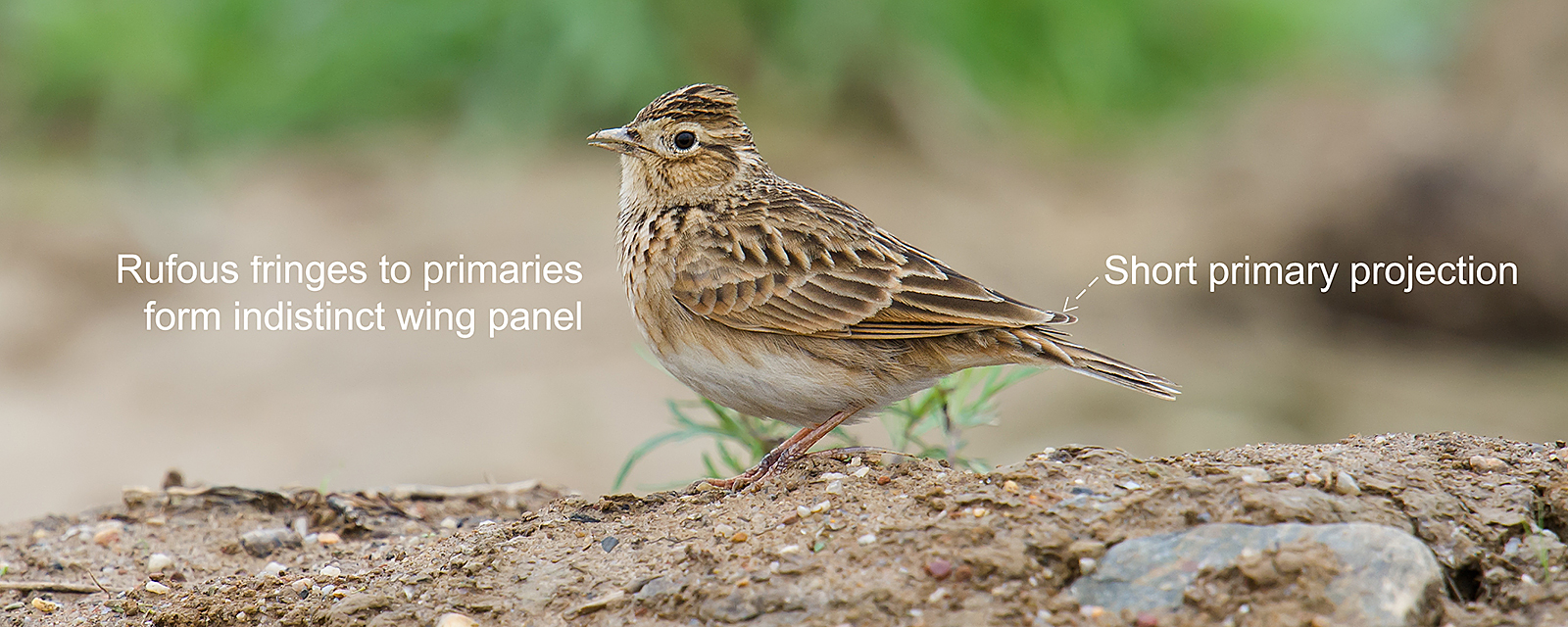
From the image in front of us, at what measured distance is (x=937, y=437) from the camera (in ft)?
27.5

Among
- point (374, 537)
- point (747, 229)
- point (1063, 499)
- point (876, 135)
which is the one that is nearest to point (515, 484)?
point (374, 537)

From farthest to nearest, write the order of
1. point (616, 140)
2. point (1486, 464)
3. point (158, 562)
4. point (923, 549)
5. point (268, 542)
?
point (616, 140)
point (268, 542)
point (158, 562)
point (1486, 464)
point (923, 549)

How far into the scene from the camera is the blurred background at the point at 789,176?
9.11 m

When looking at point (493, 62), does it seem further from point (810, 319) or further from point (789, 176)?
point (810, 319)

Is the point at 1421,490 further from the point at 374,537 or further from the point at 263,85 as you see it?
the point at 263,85

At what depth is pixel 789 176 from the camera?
33.1 feet

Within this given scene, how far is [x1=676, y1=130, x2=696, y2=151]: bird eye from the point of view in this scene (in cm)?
495

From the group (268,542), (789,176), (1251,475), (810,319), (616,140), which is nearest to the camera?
(1251,475)

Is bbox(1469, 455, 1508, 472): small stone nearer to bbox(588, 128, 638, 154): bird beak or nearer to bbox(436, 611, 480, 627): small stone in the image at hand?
bbox(436, 611, 480, 627): small stone

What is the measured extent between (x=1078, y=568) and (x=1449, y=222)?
8555mm

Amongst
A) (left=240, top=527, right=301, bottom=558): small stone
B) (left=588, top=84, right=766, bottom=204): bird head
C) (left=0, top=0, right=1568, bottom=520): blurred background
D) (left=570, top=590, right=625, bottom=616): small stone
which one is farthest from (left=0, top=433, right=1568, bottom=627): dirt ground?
(left=0, top=0, right=1568, bottom=520): blurred background

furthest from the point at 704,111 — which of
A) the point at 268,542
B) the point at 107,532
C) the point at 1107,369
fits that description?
the point at 107,532

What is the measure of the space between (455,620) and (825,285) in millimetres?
1646

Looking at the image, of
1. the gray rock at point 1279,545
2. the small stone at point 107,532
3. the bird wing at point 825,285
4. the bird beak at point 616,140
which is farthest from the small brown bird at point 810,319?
the small stone at point 107,532
